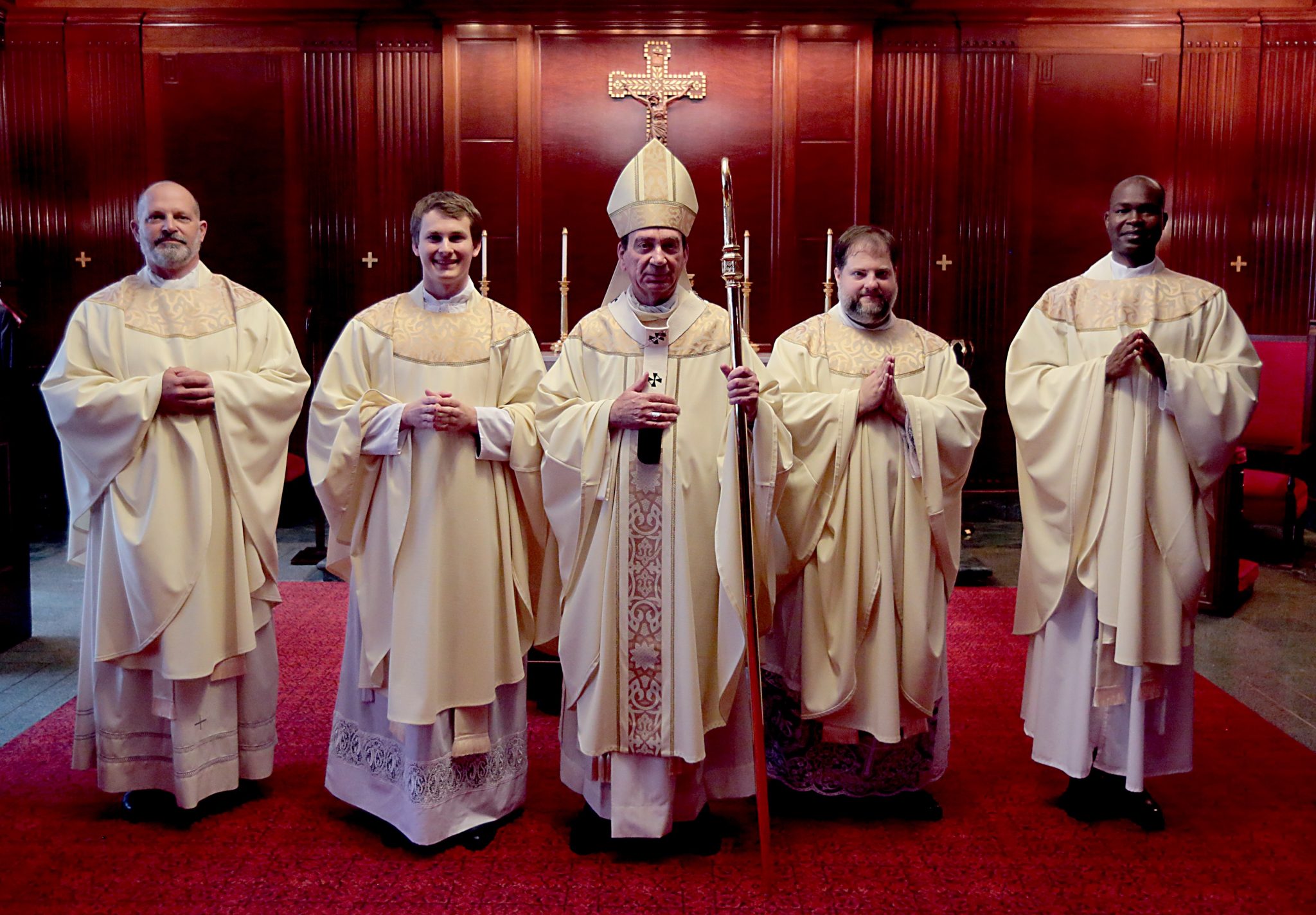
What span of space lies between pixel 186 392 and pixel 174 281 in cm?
50

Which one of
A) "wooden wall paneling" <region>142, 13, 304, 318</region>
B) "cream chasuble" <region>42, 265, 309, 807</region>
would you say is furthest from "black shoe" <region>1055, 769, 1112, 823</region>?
"wooden wall paneling" <region>142, 13, 304, 318</region>

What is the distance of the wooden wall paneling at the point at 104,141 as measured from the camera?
29.0 ft

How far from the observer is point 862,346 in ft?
12.2

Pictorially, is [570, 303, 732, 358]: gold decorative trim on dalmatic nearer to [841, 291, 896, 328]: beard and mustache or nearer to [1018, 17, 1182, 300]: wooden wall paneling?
[841, 291, 896, 328]: beard and mustache

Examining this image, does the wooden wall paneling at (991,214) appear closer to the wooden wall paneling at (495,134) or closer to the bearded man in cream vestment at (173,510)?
the wooden wall paneling at (495,134)

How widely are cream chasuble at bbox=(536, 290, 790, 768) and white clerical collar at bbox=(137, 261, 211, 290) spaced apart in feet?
4.78

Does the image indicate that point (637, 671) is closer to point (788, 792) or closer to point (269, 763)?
point (788, 792)

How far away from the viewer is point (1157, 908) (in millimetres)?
3115

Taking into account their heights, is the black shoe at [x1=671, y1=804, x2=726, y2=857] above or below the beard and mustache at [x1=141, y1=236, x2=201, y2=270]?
below

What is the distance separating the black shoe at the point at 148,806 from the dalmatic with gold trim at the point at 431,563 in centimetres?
58

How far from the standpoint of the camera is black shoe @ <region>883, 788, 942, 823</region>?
370 cm

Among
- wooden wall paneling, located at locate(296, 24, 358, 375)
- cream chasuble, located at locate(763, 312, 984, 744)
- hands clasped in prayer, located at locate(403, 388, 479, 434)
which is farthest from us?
wooden wall paneling, located at locate(296, 24, 358, 375)

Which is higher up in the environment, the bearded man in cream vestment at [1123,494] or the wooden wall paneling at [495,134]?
the wooden wall paneling at [495,134]

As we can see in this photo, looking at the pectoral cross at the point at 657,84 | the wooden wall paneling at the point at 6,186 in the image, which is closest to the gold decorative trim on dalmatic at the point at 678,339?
the pectoral cross at the point at 657,84
